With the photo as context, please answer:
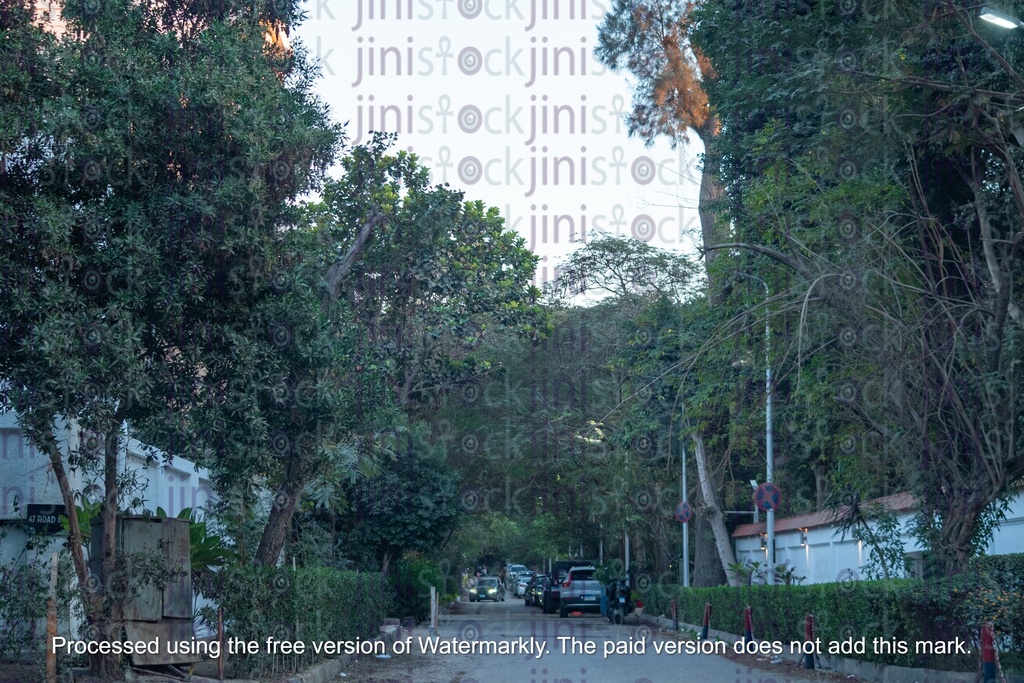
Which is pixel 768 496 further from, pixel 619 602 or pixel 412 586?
pixel 412 586

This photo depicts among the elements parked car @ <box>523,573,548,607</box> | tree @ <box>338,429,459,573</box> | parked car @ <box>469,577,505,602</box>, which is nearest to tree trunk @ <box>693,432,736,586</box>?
tree @ <box>338,429,459,573</box>

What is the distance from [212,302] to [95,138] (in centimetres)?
202

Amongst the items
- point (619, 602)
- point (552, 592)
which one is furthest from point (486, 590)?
point (619, 602)

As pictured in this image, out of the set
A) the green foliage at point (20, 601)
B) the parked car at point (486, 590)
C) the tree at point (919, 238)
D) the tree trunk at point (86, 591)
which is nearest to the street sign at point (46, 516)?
the green foliage at point (20, 601)

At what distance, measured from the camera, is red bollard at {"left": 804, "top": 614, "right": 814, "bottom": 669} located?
57.5ft

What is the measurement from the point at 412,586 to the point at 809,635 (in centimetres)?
2015

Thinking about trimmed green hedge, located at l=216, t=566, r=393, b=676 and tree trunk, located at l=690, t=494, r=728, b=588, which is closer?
trimmed green hedge, located at l=216, t=566, r=393, b=676

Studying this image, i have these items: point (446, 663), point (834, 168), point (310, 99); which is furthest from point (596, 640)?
point (310, 99)

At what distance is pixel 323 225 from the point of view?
70.8ft

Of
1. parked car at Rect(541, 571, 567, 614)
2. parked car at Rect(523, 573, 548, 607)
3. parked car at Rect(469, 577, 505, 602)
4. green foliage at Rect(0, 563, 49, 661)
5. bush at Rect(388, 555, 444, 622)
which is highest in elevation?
green foliage at Rect(0, 563, 49, 661)

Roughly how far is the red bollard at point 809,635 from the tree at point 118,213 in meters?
10.5

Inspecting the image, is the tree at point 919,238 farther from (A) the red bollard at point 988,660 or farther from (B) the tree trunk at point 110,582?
(B) the tree trunk at point 110,582

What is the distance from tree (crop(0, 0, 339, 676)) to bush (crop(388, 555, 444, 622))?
23.2m

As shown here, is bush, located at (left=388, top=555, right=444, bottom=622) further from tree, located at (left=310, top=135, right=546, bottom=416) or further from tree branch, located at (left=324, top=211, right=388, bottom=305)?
tree branch, located at (left=324, top=211, right=388, bottom=305)
